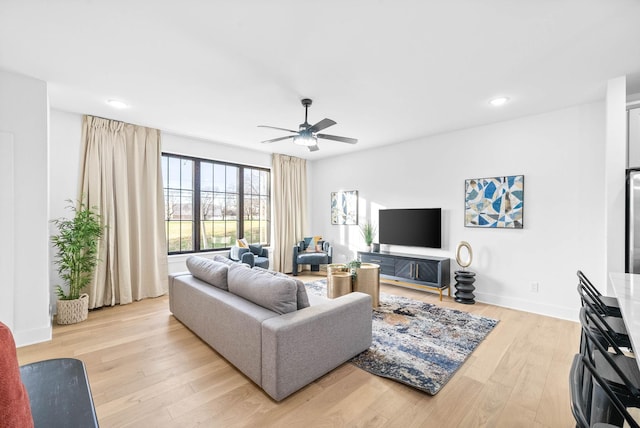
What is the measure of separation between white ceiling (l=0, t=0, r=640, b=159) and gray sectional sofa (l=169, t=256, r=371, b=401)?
1894 mm

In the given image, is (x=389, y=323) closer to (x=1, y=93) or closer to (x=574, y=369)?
(x=574, y=369)

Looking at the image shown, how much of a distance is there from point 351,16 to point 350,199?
430 centimetres

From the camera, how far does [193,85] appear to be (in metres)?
2.97

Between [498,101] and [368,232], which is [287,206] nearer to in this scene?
[368,232]

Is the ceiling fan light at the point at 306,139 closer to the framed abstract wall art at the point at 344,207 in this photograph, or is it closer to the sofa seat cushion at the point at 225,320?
the sofa seat cushion at the point at 225,320

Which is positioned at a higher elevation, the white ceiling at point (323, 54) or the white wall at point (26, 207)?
the white ceiling at point (323, 54)

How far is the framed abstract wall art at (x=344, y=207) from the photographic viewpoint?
6023 mm

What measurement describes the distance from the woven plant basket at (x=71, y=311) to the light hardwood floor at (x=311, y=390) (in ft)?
1.10

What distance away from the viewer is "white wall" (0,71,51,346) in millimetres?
2764

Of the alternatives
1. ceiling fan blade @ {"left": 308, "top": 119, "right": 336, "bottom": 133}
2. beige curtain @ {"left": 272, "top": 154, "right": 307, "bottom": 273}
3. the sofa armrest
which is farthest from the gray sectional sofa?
beige curtain @ {"left": 272, "top": 154, "right": 307, "bottom": 273}

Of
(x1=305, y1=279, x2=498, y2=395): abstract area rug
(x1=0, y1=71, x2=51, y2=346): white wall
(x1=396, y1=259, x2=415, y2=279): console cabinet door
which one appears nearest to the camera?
(x1=305, y1=279, x2=498, y2=395): abstract area rug

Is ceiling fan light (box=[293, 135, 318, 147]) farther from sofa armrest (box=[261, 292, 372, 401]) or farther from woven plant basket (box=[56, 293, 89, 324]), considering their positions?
woven plant basket (box=[56, 293, 89, 324])

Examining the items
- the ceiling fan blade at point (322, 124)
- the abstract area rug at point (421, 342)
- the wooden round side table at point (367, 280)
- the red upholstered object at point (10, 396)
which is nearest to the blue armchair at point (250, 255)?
the wooden round side table at point (367, 280)

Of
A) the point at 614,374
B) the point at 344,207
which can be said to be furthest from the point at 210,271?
the point at 344,207
